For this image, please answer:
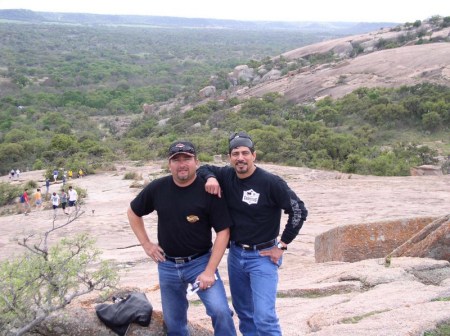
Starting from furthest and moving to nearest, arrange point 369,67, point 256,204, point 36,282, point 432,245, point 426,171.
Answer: point 369,67 → point 426,171 → point 432,245 → point 256,204 → point 36,282

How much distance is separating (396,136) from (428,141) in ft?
6.42

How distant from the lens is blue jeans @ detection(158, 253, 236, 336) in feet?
12.8

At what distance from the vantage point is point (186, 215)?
3834mm

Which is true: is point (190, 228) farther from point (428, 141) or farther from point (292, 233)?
point (428, 141)

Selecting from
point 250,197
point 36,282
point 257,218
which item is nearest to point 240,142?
point 250,197

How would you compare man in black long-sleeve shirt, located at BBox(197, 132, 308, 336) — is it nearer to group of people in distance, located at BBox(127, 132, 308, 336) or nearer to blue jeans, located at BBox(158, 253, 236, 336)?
A: group of people in distance, located at BBox(127, 132, 308, 336)

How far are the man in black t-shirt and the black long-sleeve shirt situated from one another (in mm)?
118

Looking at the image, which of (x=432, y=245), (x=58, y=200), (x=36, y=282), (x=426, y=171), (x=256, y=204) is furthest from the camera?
(x=426, y=171)

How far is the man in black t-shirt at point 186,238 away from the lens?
3842 millimetres

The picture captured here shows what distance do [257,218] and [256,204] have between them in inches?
4.5

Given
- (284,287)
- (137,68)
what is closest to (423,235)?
(284,287)

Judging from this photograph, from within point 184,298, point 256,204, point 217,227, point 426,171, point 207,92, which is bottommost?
point 207,92

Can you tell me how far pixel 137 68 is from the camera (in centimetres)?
9194

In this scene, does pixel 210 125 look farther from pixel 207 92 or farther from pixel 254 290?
pixel 254 290
